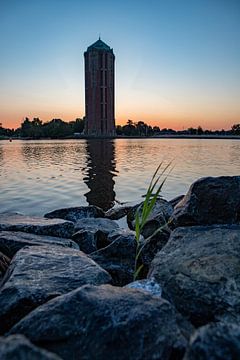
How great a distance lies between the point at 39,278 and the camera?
320cm

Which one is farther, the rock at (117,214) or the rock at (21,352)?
the rock at (117,214)

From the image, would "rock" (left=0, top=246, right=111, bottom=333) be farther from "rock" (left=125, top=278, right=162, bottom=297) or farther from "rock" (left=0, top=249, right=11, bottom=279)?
"rock" (left=125, top=278, right=162, bottom=297)

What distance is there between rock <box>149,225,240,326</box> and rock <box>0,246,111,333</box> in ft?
2.79

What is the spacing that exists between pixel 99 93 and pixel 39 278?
6308 inches

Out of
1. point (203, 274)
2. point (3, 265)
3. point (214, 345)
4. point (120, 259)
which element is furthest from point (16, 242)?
point (214, 345)

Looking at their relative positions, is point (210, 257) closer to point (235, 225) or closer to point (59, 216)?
point (235, 225)

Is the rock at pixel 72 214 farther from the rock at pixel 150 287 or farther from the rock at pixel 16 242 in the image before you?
the rock at pixel 150 287

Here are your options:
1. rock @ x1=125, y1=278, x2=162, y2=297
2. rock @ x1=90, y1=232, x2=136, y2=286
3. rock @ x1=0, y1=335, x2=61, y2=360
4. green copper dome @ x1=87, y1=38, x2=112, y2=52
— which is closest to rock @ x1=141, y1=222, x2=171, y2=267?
rock @ x1=90, y1=232, x2=136, y2=286

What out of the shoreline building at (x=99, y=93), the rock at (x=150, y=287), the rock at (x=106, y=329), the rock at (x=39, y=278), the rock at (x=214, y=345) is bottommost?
the rock at (x=39, y=278)

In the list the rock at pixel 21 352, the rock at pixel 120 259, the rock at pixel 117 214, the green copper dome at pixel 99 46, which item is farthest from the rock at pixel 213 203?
the green copper dome at pixel 99 46

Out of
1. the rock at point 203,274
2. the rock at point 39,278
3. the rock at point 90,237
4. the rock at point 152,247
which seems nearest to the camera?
the rock at point 203,274

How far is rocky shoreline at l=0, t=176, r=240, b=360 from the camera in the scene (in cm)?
193

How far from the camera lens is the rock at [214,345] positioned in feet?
5.37

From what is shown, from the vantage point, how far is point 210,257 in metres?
3.13
